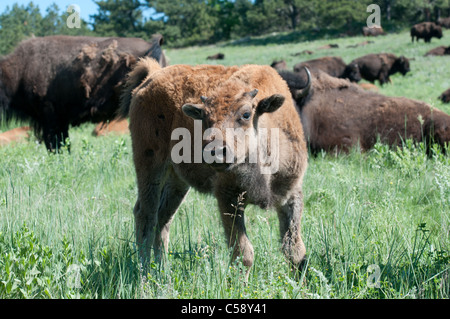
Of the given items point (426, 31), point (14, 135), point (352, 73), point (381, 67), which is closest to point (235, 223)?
point (14, 135)

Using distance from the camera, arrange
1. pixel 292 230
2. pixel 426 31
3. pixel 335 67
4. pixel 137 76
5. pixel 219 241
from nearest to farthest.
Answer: pixel 292 230 < pixel 219 241 < pixel 137 76 < pixel 335 67 < pixel 426 31

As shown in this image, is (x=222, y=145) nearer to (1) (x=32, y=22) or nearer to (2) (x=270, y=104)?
(2) (x=270, y=104)

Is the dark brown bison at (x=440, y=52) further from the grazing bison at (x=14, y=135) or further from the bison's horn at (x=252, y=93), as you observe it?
the bison's horn at (x=252, y=93)

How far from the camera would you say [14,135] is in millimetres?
11523

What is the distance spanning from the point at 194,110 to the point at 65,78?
641 cm

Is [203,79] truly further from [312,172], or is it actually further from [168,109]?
[312,172]

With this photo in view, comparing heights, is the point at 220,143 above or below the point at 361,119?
below

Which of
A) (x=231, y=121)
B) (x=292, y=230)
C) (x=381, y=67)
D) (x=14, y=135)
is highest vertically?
(x=381, y=67)

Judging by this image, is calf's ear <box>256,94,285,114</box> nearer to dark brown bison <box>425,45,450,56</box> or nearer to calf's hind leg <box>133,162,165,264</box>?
calf's hind leg <box>133,162,165,264</box>

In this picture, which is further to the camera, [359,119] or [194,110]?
[359,119]

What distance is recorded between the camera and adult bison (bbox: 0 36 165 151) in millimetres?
9242

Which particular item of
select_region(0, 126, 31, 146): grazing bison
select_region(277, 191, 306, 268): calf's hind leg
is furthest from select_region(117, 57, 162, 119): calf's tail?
select_region(0, 126, 31, 146): grazing bison

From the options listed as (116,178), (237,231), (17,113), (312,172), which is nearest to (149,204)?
(237,231)

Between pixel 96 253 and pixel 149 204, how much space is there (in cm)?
86
